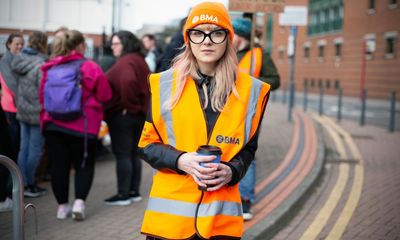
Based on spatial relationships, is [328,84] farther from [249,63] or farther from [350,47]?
Answer: [249,63]

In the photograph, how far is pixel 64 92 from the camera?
497 centimetres

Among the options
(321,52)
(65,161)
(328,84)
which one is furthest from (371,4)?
(65,161)

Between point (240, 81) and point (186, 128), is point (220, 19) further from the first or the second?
point (186, 128)

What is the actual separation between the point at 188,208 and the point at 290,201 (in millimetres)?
3697

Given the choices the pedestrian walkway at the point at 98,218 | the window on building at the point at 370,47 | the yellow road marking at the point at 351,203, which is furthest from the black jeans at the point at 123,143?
the window on building at the point at 370,47

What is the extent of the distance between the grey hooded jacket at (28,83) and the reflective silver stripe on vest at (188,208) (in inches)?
145

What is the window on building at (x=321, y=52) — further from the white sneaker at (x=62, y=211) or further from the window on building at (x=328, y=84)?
the white sneaker at (x=62, y=211)

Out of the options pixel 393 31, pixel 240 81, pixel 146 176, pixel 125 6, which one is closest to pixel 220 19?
pixel 240 81

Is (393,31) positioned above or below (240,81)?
above

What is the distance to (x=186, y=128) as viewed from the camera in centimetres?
261

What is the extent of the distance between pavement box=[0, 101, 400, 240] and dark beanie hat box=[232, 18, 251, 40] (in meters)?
1.92

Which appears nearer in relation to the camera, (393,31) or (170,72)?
(170,72)

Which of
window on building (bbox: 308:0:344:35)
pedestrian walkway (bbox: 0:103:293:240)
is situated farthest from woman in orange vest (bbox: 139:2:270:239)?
window on building (bbox: 308:0:344:35)

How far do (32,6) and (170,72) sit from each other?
4.50m
